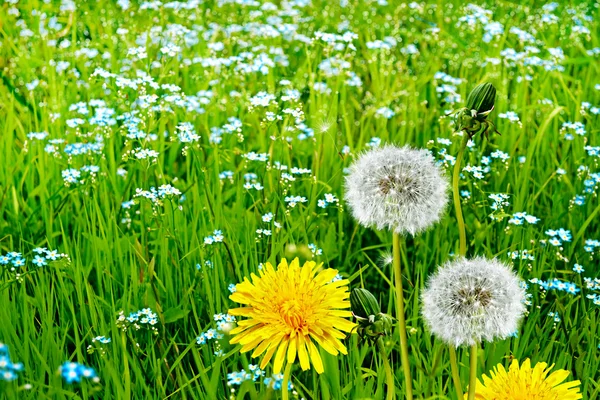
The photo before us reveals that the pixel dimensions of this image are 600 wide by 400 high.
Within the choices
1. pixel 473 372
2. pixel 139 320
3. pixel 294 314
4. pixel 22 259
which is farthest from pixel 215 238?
pixel 473 372

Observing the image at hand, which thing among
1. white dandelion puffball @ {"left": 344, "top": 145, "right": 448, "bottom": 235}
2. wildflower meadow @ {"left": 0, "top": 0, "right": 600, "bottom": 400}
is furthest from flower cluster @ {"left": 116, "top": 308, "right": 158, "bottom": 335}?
white dandelion puffball @ {"left": 344, "top": 145, "right": 448, "bottom": 235}

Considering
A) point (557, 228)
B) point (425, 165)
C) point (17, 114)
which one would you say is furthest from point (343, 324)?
point (17, 114)

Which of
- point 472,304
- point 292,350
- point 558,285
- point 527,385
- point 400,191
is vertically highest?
point 400,191

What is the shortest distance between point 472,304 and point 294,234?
1.26 metres

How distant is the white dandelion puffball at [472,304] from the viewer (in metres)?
1.66

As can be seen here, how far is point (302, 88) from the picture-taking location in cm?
414

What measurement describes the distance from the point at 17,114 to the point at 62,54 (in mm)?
501

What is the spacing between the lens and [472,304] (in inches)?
65.3

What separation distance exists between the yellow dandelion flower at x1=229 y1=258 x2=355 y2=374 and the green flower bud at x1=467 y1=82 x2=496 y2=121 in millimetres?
495

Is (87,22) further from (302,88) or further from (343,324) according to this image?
(343,324)

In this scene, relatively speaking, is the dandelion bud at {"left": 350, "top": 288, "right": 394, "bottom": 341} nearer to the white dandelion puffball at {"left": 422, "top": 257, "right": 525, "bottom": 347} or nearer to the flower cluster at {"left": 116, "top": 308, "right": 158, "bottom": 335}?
the white dandelion puffball at {"left": 422, "top": 257, "right": 525, "bottom": 347}

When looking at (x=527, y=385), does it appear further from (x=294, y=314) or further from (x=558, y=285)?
(x=558, y=285)

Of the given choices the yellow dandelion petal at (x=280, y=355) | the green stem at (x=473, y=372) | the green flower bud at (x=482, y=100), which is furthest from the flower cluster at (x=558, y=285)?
the yellow dandelion petal at (x=280, y=355)

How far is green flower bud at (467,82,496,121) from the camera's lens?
1670 millimetres
